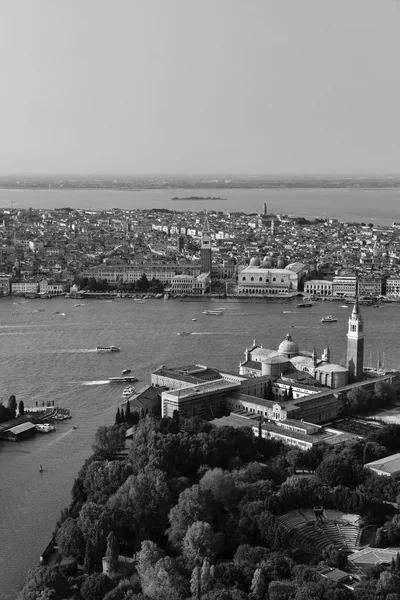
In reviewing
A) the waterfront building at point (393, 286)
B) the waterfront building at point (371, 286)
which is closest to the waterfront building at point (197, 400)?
the waterfront building at point (371, 286)

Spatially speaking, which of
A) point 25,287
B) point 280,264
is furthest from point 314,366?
point 280,264

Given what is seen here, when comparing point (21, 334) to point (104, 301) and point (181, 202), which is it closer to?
point (104, 301)

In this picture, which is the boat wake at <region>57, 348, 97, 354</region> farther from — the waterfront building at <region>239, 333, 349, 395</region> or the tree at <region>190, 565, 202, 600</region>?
the tree at <region>190, 565, 202, 600</region>

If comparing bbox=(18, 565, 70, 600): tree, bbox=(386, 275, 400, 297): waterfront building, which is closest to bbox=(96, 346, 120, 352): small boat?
bbox=(18, 565, 70, 600): tree

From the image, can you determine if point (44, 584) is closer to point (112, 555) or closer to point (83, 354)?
point (112, 555)

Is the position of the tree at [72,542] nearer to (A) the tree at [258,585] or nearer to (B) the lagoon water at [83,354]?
(B) the lagoon water at [83,354]

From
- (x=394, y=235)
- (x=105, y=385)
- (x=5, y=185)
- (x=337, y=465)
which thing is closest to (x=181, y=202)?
(x=394, y=235)
